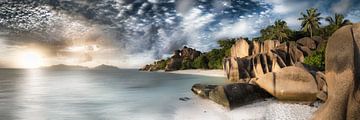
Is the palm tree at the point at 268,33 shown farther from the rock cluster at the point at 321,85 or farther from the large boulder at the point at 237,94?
the large boulder at the point at 237,94

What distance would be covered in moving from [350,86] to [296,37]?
71.7 meters

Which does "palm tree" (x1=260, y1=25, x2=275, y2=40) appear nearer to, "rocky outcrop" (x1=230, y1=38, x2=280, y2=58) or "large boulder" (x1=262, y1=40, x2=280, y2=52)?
"rocky outcrop" (x1=230, y1=38, x2=280, y2=58)

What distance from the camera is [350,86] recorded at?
10.2 m

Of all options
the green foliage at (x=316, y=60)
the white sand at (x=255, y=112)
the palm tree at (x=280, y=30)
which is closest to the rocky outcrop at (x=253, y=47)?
A: the green foliage at (x=316, y=60)

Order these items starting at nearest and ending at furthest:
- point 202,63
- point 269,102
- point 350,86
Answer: point 350,86
point 269,102
point 202,63

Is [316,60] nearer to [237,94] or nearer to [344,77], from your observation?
[237,94]

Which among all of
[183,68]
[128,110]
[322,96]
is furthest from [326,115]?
[183,68]

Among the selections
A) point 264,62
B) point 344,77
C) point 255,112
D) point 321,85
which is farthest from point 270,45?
point 344,77

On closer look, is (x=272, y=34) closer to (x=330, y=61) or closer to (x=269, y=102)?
(x=269, y=102)

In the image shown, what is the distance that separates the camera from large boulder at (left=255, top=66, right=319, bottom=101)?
1888 centimetres

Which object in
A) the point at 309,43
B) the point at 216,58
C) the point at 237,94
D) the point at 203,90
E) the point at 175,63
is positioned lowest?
the point at 203,90

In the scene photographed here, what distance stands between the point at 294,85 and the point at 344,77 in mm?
9108

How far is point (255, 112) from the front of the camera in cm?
1683

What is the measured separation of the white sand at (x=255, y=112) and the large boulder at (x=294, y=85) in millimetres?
895
